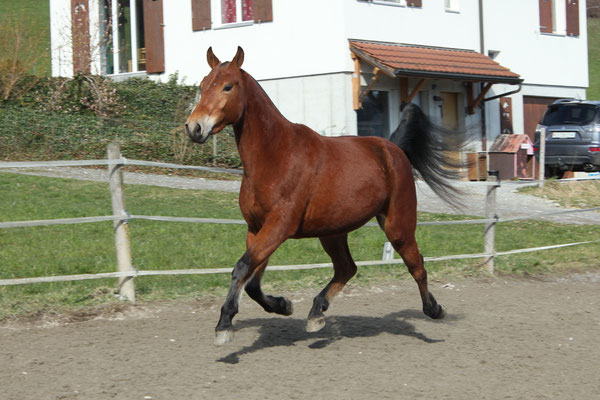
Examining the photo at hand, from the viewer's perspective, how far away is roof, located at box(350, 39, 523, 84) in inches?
756

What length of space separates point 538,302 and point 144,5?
1771cm

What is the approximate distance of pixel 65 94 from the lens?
762 inches

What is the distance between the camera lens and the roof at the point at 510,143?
20609 mm

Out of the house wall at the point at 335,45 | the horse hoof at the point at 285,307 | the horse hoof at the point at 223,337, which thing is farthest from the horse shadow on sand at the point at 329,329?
the house wall at the point at 335,45

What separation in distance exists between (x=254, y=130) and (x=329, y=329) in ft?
6.24

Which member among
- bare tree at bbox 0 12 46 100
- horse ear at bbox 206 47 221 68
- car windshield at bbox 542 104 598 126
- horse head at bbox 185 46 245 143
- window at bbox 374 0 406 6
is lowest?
horse head at bbox 185 46 245 143

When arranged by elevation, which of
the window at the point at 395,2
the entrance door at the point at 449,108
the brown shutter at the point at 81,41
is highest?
the window at the point at 395,2

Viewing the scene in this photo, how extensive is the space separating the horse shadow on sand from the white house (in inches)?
438

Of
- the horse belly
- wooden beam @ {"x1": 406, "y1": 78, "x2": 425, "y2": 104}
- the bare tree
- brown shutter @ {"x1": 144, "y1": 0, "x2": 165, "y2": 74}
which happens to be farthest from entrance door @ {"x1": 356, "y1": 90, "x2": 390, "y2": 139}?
the horse belly

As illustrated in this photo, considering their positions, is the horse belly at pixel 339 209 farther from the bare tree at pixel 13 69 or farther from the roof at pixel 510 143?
the roof at pixel 510 143

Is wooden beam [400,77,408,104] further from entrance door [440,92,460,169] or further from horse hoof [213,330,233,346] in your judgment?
horse hoof [213,330,233,346]

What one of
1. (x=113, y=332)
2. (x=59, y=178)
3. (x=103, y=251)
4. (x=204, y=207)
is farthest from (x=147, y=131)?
(x=113, y=332)

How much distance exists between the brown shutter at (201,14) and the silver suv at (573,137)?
28.6 ft

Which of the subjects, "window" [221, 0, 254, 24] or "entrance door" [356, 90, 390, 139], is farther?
"window" [221, 0, 254, 24]
